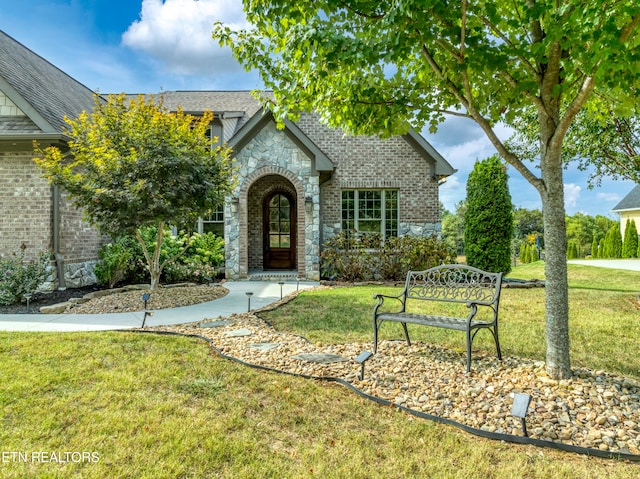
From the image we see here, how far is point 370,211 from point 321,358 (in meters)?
9.05

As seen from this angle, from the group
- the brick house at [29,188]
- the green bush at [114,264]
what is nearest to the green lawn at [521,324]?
the green bush at [114,264]

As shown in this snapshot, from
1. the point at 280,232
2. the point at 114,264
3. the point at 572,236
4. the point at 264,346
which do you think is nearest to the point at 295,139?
the point at 280,232

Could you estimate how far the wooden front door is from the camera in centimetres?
→ 1403

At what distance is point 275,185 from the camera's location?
13.6m

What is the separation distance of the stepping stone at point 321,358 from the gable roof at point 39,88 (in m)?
8.19

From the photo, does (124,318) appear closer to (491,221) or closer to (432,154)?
(491,221)

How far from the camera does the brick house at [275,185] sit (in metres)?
9.50

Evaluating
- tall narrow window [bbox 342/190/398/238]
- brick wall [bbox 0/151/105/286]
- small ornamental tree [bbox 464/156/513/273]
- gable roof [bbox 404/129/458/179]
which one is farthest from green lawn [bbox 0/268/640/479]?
gable roof [bbox 404/129/458/179]

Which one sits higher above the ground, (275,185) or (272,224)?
(275,185)

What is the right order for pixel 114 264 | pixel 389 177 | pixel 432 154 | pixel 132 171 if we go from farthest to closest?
pixel 389 177
pixel 432 154
pixel 114 264
pixel 132 171

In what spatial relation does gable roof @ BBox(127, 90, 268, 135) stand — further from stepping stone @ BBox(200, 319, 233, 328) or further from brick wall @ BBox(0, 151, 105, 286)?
stepping stone @ BBox(200, 319, 233, 328)

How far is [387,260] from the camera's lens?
39.6ft

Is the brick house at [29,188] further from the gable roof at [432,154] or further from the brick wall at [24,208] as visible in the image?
the gable roof at [432,154]

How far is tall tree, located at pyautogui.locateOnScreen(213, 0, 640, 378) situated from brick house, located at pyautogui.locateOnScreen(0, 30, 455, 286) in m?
6.29
